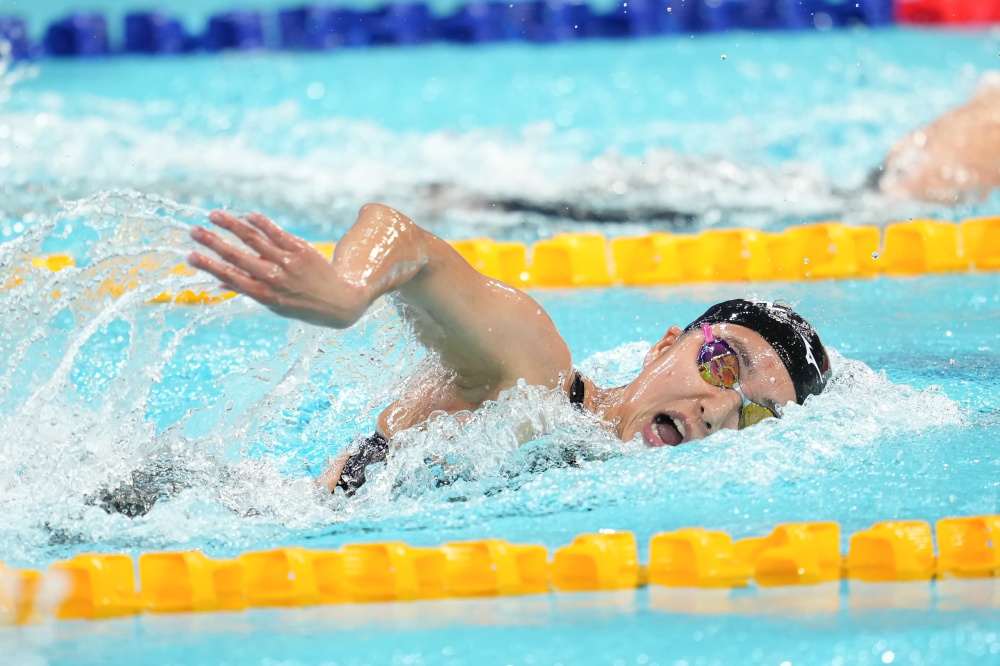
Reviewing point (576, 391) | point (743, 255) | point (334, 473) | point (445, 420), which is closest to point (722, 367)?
point (576, 391)

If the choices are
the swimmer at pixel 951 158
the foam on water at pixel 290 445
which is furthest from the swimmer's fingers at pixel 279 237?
the swimmer at pixel 951 158

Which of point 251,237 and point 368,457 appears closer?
point 251,237

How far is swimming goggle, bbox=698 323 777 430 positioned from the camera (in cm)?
241

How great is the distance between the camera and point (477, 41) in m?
7.07

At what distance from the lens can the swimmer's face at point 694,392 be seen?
240cm

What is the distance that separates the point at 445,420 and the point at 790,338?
0.70 m

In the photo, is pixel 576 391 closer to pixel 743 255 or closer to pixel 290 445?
pixel 290 445

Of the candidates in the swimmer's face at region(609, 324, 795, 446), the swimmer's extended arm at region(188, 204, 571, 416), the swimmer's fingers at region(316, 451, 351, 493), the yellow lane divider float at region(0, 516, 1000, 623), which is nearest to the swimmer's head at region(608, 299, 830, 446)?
the swimmer's face at region(609, 324, 795, 446)

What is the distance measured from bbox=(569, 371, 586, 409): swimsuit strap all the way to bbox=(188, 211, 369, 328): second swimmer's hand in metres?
0.73

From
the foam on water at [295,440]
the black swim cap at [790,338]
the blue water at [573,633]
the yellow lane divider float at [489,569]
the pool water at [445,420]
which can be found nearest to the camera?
the blue water at [573,633]

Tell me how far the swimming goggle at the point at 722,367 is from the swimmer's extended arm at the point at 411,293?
0.27m

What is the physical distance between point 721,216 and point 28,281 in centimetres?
283

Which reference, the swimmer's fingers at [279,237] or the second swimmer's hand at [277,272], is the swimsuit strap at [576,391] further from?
the swimmer's fingers at [279,237]

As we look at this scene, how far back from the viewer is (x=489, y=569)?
6.97ft
